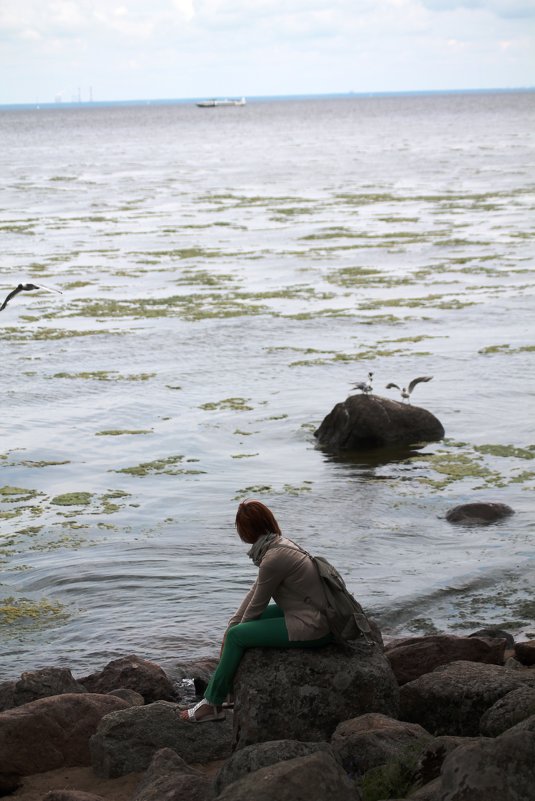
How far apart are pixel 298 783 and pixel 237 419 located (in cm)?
1417

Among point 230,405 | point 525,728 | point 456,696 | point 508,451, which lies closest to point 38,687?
point 456,696

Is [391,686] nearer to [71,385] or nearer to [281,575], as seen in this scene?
[281,575]

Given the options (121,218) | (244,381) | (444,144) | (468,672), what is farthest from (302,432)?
(444,144)

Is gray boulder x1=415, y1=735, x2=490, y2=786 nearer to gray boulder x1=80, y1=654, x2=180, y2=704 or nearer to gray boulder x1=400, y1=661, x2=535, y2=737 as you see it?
gray boulder x1=400, y1=661, x2=535, y2=737

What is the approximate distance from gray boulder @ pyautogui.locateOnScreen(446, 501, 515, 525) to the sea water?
154 mm

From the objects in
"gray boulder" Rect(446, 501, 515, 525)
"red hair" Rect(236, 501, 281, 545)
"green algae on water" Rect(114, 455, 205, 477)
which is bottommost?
"green algae on water" Rect(114, 455, 205, 477)

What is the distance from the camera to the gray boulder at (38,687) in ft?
33.2

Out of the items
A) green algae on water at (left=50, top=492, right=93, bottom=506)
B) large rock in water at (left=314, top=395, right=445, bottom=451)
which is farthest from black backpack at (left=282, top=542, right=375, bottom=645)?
large rock in water at (left=314, top=395, right=445, bottom=451)

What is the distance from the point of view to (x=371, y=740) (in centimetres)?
785

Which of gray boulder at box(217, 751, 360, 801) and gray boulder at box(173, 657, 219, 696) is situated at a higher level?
gray boulder at box(217, 751, 360, 801)

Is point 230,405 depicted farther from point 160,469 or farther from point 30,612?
point 30,612

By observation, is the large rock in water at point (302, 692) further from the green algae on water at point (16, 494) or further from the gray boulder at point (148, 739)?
the green algae on water at point (16, 494)

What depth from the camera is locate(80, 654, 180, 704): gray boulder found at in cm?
1044

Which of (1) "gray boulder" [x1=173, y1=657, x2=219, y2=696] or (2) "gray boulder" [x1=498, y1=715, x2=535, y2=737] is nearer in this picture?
(2) "gray boulder" [x1=498, y1=715, x2=535, y2=737]
